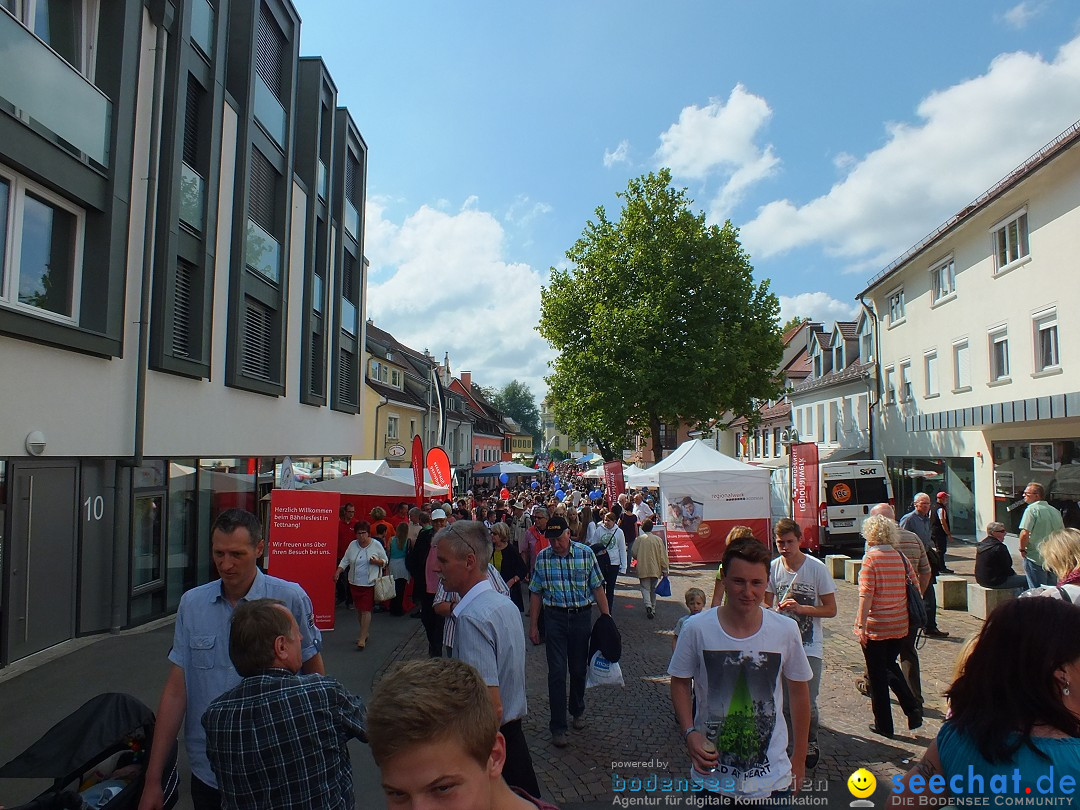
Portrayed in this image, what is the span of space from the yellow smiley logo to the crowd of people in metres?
0.32

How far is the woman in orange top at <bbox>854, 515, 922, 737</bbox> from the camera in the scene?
5.30 meters

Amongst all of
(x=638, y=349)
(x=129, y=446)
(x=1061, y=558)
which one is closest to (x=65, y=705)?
(x=129, y=446)

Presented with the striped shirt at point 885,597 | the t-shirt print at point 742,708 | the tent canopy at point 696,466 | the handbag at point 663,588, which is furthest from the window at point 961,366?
the t-shirt print at point 742,708

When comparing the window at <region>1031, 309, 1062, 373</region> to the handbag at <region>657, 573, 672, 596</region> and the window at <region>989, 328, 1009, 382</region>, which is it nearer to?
the window at <region>989, 328, 1009, 382</region>

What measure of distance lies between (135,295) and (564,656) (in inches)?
335

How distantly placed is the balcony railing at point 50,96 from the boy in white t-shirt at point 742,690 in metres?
9.22

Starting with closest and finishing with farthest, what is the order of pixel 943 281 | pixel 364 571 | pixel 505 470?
1. pixel 364 571
2. pixel 943 281
3. pixel 505 470

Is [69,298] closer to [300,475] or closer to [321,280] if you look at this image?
[300,475]

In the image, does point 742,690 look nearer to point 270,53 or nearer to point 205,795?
point 205,795

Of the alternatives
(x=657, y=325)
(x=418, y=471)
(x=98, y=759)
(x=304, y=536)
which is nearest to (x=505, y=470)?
(x=657, y=325)

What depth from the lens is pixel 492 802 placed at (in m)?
1.57

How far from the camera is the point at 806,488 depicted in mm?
16781

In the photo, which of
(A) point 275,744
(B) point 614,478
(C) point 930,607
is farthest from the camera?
(B) point 614,478

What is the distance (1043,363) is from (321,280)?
19187mm
